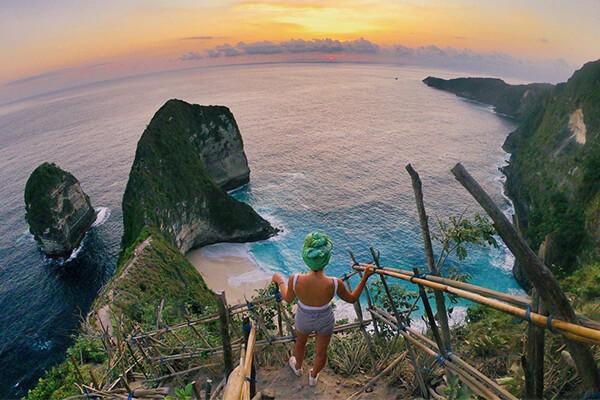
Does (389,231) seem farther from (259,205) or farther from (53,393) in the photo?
(53,393)

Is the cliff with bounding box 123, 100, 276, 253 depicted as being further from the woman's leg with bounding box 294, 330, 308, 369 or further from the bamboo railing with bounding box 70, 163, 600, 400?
the woman's leg with bounding box 294, 330, 308, 369

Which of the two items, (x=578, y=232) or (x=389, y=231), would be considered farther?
(x=389, y=231)

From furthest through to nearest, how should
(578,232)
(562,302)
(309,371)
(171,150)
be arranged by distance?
(171,150) → (578,232) → (309,371) → (562,302)

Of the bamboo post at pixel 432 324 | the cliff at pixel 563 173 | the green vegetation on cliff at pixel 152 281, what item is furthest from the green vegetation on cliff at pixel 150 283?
the cliff at pixel 563 173

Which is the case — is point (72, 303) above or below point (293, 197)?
below

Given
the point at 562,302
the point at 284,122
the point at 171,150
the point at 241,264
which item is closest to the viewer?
the point at 562,302

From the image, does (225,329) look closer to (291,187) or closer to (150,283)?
(150,283)

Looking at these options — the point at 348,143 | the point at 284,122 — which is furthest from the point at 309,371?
the point at 284,122

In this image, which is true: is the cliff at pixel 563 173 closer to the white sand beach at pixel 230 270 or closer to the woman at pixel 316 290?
the woman at pixel 316 290

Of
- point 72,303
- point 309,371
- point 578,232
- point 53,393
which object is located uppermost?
point 309,371
